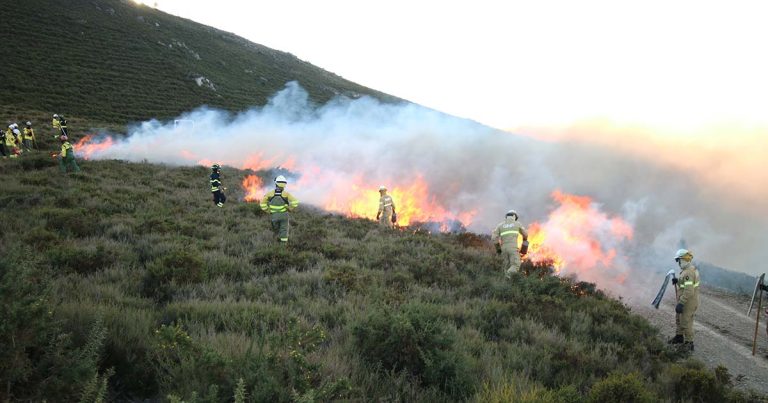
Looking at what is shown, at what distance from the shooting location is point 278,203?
12.0 m

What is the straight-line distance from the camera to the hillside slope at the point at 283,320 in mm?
3482

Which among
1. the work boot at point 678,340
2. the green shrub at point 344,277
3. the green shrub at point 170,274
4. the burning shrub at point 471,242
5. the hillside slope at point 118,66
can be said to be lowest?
the green shrub at point 170,274

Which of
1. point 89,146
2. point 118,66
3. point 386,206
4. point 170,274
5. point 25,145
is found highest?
point 118,66

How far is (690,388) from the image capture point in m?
5.74

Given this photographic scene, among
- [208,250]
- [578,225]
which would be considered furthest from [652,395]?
[578,225]

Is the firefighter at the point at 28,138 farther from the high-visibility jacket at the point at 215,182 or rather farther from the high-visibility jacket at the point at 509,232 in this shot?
the high-visibility jacket at the point at 509,232

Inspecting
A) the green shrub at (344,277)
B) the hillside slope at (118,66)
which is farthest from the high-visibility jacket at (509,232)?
the hillside slope at (118,66)

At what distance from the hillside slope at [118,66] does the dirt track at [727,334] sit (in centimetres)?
4506

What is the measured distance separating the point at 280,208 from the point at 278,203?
0.59 ft

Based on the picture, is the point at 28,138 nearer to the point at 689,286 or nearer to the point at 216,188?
the point at 216,188

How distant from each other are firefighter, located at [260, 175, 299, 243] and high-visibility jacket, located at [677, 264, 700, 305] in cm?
1001

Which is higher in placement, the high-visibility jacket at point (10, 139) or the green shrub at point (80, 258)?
the green shrub at point (80, 258)

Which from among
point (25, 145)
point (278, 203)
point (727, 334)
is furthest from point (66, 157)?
point (727, 334)

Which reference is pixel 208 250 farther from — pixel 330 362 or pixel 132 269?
pixel 330 362
